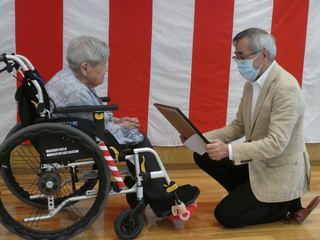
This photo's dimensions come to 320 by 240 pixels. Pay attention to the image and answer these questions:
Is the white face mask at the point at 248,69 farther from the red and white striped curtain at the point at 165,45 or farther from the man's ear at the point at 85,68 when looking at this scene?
the red and white striped curtain at the point at 165,45

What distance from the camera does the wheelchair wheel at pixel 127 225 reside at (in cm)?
194

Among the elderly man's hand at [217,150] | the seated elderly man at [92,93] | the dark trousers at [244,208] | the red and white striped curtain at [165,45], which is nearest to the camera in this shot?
the seated elderly man at [92,93]

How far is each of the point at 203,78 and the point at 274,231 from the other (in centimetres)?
122

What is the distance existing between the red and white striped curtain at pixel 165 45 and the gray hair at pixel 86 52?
2.92 ft

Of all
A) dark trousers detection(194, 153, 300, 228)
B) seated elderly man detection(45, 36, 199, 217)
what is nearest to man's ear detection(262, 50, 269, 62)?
dark trousers detection(194, 153, 300, 228)

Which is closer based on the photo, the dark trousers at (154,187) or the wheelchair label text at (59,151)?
the wheelchair label text at (59,151)

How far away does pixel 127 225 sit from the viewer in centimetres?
197

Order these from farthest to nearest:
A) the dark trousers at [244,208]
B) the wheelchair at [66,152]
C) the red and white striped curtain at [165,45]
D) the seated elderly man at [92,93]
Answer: the red and white striped curtain at [165,45]
the dark trousers at [244,208]
the seated elderly man at [92,93]
the wheelchair at [66,152]

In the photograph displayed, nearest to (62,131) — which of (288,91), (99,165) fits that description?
(99,165)

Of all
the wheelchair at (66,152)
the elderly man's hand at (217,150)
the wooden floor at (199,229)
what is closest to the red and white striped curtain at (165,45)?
the wooden floor at (199,229)

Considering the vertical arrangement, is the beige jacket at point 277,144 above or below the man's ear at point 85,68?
below

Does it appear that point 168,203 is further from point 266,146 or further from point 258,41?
point 258,41

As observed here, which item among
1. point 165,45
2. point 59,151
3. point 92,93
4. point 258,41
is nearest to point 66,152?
point 59,151

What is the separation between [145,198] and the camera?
214 cm
